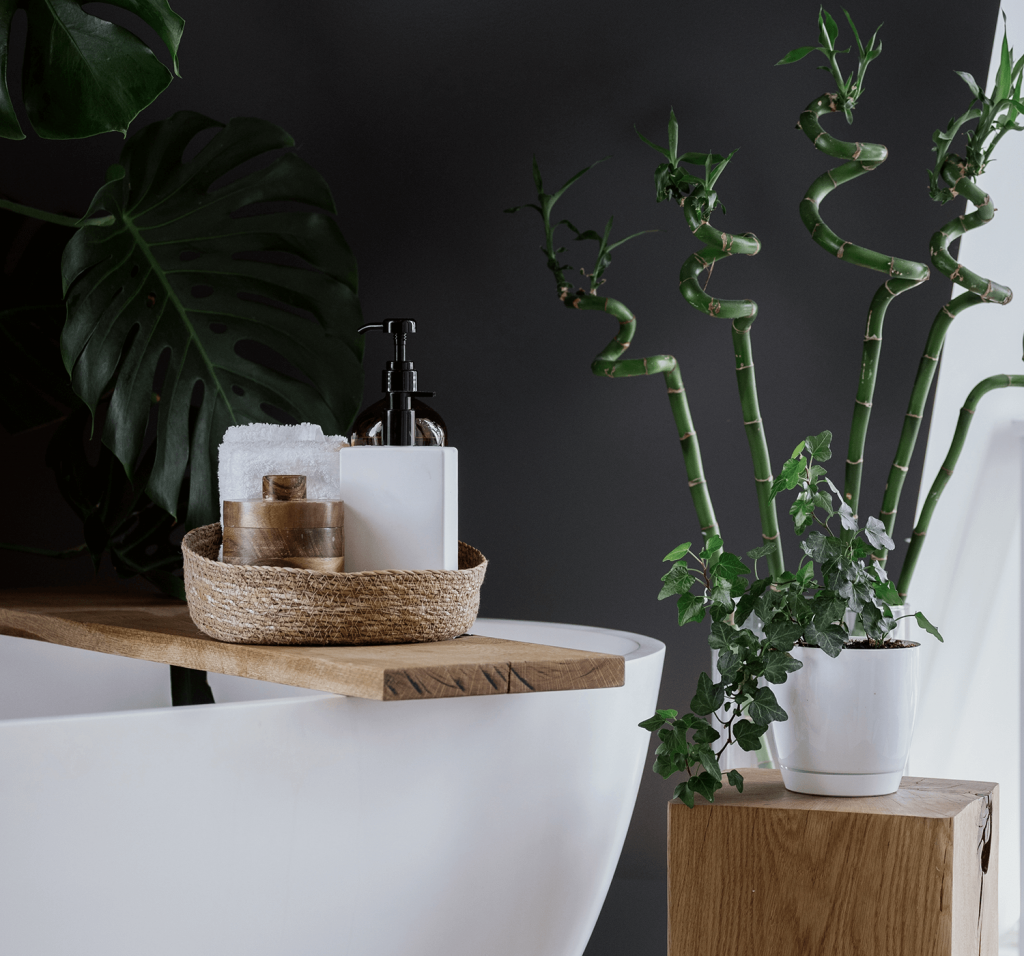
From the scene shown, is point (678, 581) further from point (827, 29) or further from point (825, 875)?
point (827, 29)

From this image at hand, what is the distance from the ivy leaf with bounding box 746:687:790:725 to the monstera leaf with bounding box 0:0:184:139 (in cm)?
82

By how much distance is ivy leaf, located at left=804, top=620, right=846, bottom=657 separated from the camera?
0.92m

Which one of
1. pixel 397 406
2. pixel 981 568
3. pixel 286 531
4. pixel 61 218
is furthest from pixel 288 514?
pixel 981 568

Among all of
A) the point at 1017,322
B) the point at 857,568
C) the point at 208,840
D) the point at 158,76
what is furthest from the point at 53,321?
the point at 1017,322

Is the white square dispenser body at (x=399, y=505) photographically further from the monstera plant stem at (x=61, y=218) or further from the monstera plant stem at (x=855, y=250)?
the monstera plant stem at (x=855, y=250)

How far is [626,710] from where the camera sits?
3.62 feet

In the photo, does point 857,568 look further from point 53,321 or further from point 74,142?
point 74,142

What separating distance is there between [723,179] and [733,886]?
3.98 ft

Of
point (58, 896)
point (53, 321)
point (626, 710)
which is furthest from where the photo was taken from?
point (53, 321)

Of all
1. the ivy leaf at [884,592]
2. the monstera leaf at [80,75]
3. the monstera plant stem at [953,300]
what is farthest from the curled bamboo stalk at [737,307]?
the monstera leaf at [80,75]

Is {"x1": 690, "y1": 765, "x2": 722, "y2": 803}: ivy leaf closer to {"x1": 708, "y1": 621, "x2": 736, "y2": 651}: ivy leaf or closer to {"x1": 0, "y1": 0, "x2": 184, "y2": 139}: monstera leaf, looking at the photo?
{"x1": 708, "y1": 621, "x2": 736, "y2": 651}: ivy leaf

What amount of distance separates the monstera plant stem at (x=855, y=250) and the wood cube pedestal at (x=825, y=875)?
51 centimetres

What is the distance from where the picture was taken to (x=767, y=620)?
947mm

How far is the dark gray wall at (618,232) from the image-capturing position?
178 cm
